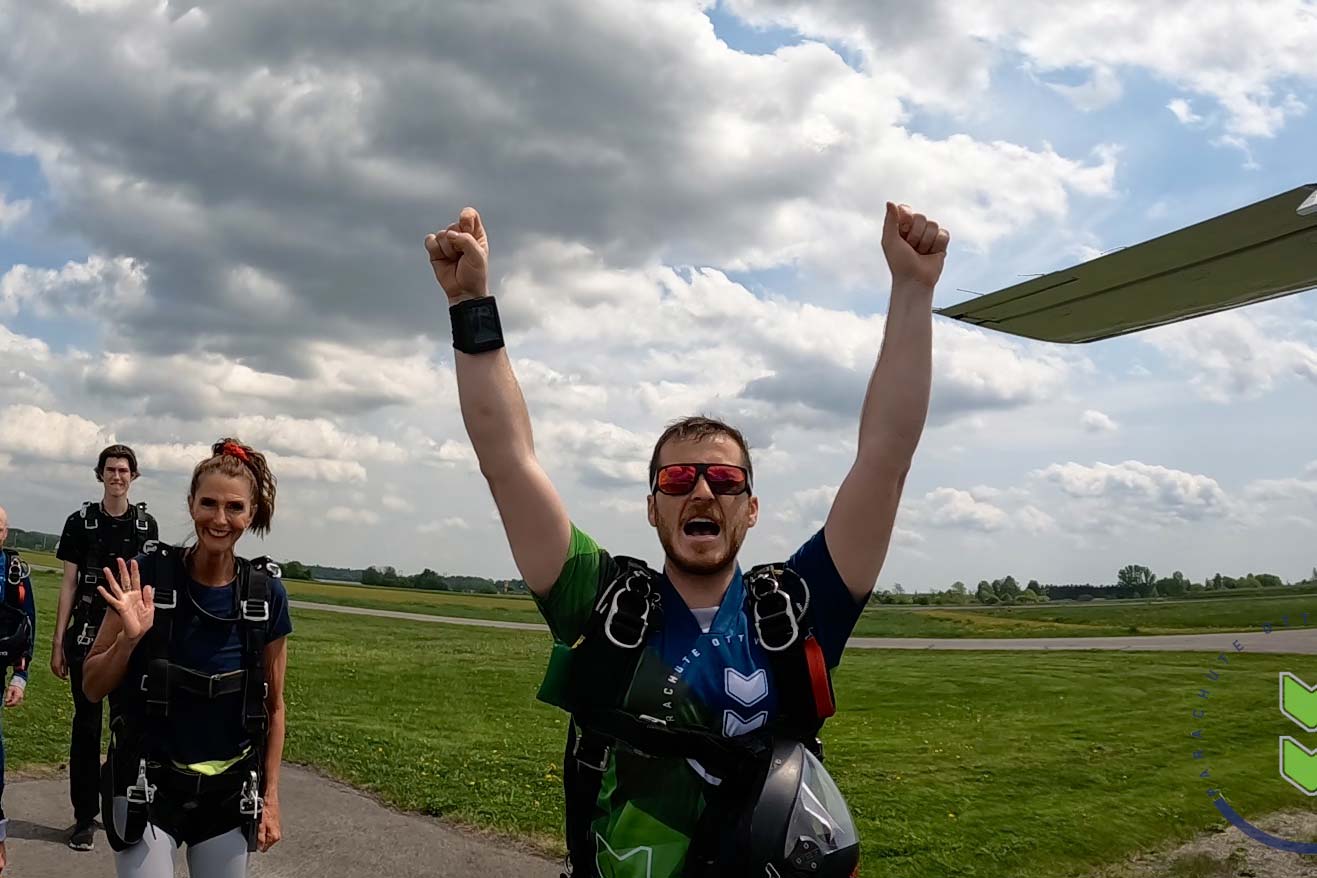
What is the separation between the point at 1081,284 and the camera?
16.1ft

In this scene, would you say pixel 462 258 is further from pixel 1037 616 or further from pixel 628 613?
pixel 1037 616

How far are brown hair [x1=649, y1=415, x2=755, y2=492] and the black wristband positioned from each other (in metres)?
0.57

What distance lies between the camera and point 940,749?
12.2 meters

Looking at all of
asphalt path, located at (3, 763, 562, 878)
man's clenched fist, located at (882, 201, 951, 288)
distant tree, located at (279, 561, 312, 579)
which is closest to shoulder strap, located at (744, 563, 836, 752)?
man's clenched fist, located at (882, 201, 951, 288)

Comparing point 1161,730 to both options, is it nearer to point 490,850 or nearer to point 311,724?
point 490,850

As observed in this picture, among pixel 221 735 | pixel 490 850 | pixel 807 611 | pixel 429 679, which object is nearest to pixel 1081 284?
pixel 807 611

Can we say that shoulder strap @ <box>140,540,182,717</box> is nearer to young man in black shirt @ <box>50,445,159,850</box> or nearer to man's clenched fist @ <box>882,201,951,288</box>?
man's clenched fist @ <box>882,201,951,288</box>

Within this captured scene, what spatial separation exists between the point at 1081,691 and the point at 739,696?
17454 mm

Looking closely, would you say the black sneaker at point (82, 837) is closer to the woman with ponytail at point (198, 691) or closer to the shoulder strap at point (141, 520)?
the shoulder strap at point (141, 520)

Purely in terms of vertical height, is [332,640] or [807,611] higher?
[807,611]

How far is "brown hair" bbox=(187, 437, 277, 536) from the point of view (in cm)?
422

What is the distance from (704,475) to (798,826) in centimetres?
90

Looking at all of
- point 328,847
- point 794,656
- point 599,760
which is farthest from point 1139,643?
point 599,760

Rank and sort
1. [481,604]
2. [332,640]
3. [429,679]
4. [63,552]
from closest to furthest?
[63,552], [429,679], [332,640], [481,604]
